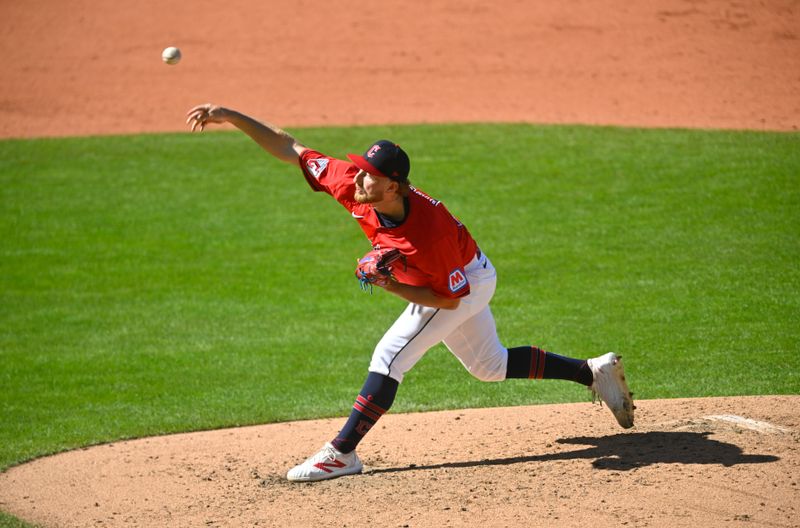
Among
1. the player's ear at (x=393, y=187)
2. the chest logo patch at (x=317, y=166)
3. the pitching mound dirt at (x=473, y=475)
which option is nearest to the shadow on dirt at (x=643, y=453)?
the pitching mound dirt at (x=473, y=475)

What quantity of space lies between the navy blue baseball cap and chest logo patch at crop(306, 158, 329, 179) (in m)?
0.61

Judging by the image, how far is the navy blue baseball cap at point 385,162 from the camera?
4539 millimetres

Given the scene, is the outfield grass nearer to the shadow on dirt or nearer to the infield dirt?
the infield dirt

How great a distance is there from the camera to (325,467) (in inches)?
191

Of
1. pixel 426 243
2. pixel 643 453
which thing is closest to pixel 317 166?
pixel 426 243

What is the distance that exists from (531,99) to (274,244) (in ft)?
20.1

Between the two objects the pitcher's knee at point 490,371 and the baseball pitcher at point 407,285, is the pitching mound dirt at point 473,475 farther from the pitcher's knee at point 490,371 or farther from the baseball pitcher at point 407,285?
the pitcher's knee at point 490,371

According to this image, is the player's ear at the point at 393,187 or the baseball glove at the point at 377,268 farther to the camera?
the player's ear at the point at 393,187

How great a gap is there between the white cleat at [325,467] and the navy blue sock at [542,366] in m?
1.01

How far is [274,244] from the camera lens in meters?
10.5

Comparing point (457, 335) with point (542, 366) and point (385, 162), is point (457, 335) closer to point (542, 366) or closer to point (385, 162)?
point (542, 366)

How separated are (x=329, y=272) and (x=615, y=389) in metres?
4.95

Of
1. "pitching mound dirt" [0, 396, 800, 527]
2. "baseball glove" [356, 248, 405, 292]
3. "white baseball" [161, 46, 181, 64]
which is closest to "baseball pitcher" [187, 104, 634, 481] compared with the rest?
"baseball glove" [356, 248, 405, 292]

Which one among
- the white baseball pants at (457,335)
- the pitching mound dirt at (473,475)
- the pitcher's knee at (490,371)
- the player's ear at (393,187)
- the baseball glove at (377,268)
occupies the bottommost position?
the pitching mound dirt at (473,475)
